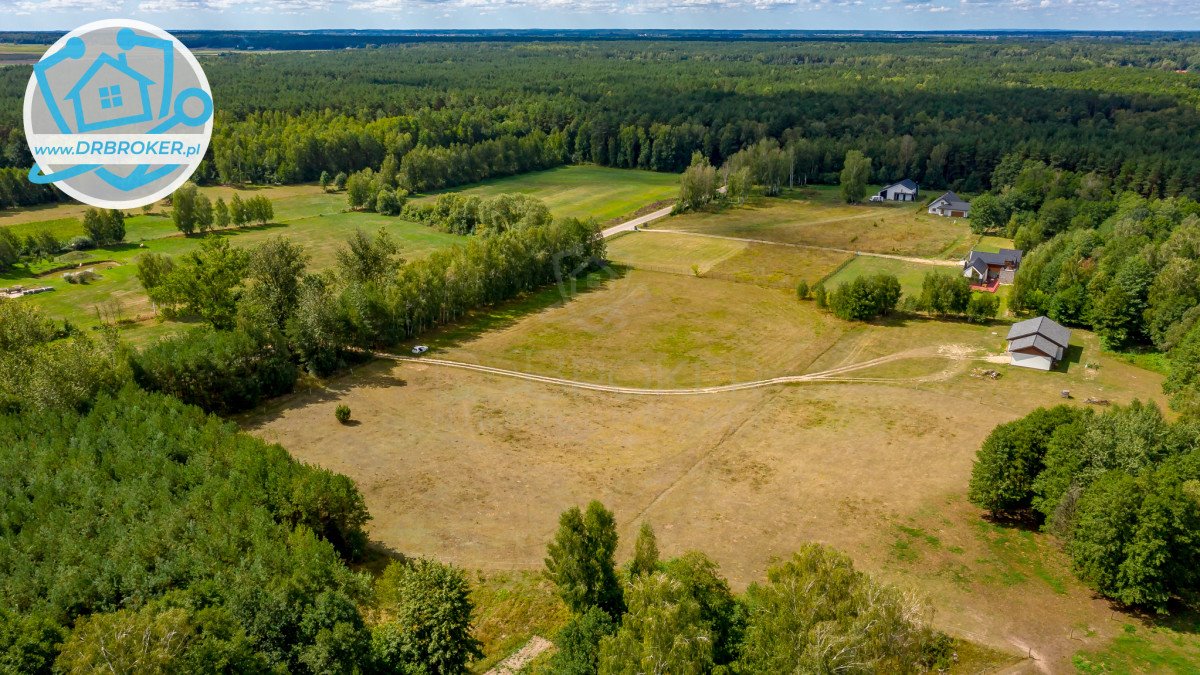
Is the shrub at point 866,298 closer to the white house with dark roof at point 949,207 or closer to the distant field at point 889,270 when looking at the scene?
the distant field at point 889,270

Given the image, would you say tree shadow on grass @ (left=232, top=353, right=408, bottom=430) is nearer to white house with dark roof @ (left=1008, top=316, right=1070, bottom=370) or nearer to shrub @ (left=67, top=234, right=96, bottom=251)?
white house with dark roof @ (left=1008, top=316, right=1070, bottom=370)

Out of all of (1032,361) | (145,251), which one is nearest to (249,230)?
(145,251)

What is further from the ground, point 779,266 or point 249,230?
point 249,230

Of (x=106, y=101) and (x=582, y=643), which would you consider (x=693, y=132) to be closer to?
(x=106, y=101)

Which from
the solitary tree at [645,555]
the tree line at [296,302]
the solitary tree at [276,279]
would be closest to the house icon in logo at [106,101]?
the tree line at [296,302]

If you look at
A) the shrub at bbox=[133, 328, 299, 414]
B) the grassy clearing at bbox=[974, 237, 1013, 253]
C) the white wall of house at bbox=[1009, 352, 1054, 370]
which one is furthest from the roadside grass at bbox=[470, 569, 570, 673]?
the grassy clearing at bbox=[974, 237, 1013, 253]

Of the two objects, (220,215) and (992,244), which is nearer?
(992,244)
